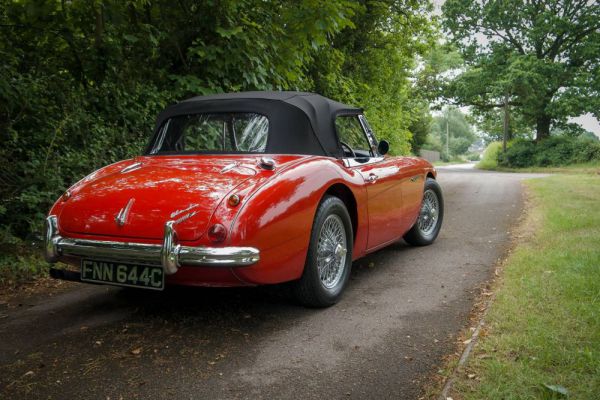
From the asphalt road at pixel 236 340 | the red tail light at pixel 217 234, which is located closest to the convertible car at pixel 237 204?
the red tail light at pixel 217 234

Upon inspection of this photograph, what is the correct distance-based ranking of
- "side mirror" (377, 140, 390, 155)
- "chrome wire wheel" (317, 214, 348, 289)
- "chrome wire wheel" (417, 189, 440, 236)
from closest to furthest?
"chrome wire wheel" (317, 214, 348, 289)
"side mirror" (377, 140, 390, 155)
"chrome wire wheel" (417, 189, 440, 236)

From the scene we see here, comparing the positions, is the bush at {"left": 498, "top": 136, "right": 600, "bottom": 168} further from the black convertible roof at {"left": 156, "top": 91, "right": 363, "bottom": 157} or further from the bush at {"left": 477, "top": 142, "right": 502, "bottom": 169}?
the black convertible roof at {"left": 156, "top": 91, "right": 363, "bottom": 157}

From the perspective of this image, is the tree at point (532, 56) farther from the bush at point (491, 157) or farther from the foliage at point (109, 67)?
the foliage at point (109, 67)

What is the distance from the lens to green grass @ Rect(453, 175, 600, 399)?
2.24 m

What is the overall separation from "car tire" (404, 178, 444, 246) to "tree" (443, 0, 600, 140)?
23.3m

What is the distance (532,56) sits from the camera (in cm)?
2620

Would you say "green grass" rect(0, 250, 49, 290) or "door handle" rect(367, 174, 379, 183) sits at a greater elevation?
"door handle" rect(367, 174, 379, 183)

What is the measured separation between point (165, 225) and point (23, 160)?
3536 mm

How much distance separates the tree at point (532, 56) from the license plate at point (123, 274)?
27.0m

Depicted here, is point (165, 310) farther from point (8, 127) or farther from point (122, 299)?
point (8, 127)

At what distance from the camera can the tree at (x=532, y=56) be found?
25.9m

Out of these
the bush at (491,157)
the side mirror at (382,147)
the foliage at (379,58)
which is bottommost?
the bush at (491,157)

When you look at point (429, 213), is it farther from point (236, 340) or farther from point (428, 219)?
point (236, 340)

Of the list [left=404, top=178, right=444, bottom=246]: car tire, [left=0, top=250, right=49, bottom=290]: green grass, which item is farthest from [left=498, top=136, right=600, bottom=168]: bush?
[left=0, top=250, right=49, bottom=290]: green grass
